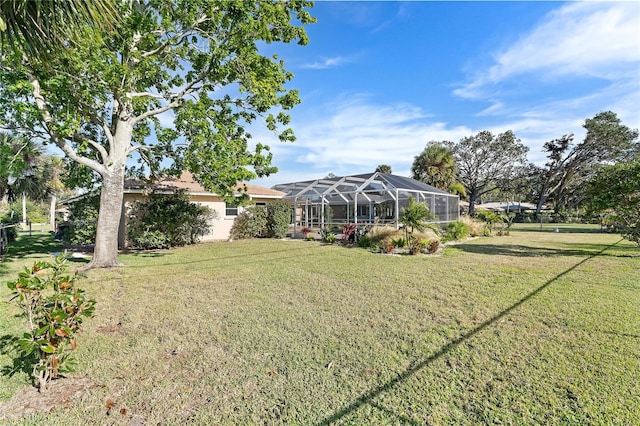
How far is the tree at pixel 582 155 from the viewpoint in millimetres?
32656

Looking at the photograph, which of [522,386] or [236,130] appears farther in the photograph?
[236,130]

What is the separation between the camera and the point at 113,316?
5207mm

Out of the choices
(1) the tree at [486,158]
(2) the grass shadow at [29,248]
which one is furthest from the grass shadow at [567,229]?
(2) the grass shadow at [29,248]

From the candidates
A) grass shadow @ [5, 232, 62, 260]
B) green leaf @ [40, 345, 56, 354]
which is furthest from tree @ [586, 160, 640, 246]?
grass shadow @ [5, 232, 62, 260]

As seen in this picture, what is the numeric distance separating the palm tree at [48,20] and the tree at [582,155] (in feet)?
127

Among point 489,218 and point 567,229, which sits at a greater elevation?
point 489,218

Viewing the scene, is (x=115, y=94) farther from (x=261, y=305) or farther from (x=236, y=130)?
(x=261, y=305)

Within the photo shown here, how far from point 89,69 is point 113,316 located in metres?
6.29

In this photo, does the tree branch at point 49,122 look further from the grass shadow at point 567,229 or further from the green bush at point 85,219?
the grass shadow at point 567,229

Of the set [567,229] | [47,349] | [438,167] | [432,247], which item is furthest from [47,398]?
[567,229]

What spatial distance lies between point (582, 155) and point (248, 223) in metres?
39.4

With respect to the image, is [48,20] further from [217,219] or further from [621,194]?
[217,219]

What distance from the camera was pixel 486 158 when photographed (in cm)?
3697

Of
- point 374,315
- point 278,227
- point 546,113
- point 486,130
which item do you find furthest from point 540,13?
point 486,130
